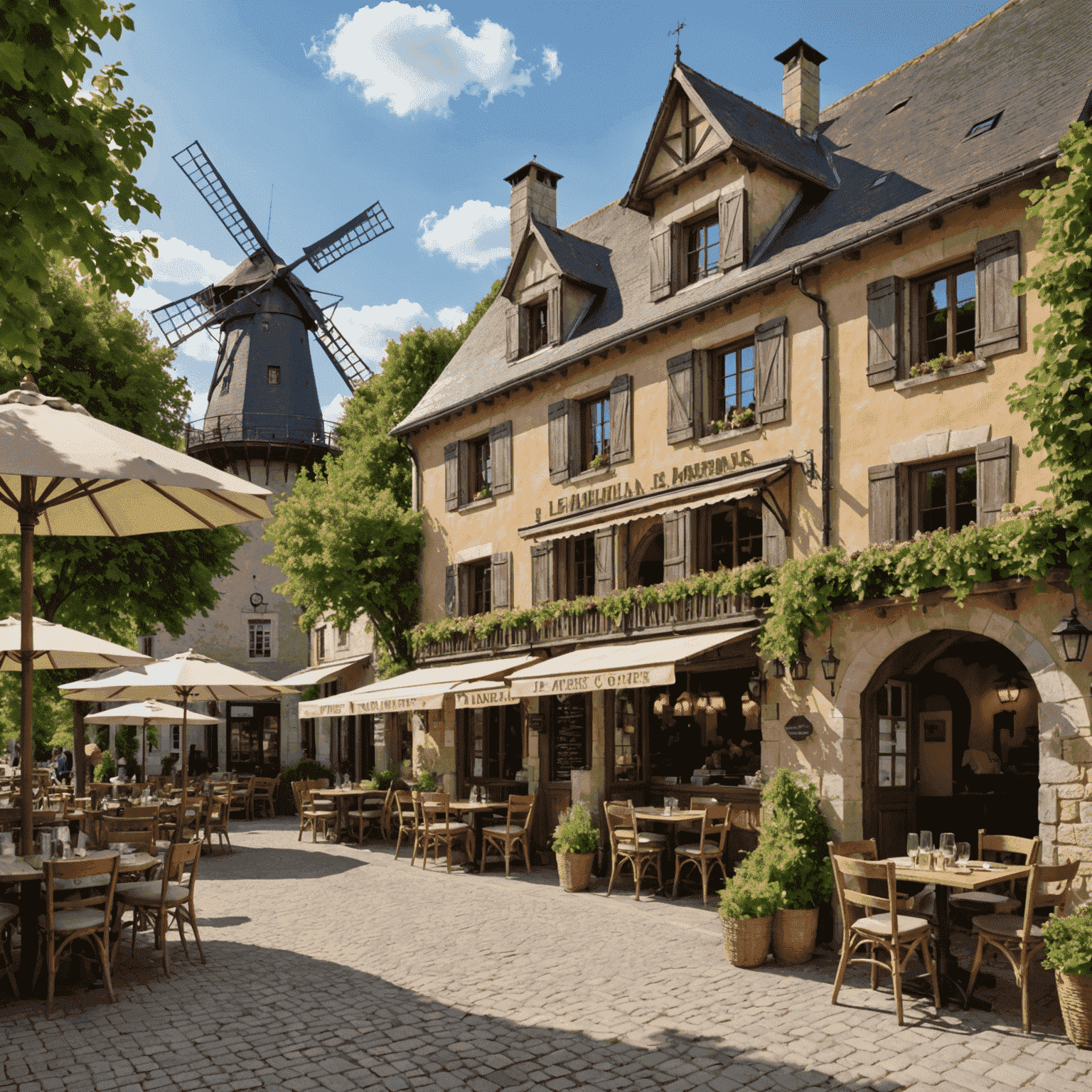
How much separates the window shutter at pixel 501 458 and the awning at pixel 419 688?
3165 millimetres

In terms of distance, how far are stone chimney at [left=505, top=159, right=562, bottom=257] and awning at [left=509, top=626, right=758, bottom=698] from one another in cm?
997

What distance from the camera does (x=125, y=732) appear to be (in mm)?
29172

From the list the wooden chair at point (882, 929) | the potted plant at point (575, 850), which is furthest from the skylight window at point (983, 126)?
the potted plant at point (575, 850)

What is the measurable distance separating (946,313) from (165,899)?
10.2 meters

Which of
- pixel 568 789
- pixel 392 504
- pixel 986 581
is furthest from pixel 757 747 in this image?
pixel 392 504

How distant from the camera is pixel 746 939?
8875mm

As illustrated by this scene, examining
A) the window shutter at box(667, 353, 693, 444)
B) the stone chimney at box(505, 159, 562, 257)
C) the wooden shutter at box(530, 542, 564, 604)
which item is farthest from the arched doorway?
the stone chimney at box(505, 159, 562, 257)

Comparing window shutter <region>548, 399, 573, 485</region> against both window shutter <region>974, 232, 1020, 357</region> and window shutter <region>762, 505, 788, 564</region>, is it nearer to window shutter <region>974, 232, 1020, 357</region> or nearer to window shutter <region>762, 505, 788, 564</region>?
window shutter <region>762, 505, 788, 564</region>

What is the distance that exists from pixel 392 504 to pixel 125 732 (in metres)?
14.2

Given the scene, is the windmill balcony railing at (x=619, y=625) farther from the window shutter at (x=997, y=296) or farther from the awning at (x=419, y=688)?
the window shutter at (x=997, y=296)

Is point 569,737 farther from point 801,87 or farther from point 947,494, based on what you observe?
point 801,87

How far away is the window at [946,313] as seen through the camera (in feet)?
37.0

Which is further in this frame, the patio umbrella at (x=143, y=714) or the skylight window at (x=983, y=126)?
the patio umbrella at (x=143, y=714)

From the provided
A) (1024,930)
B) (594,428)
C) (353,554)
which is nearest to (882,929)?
(1024,930)
